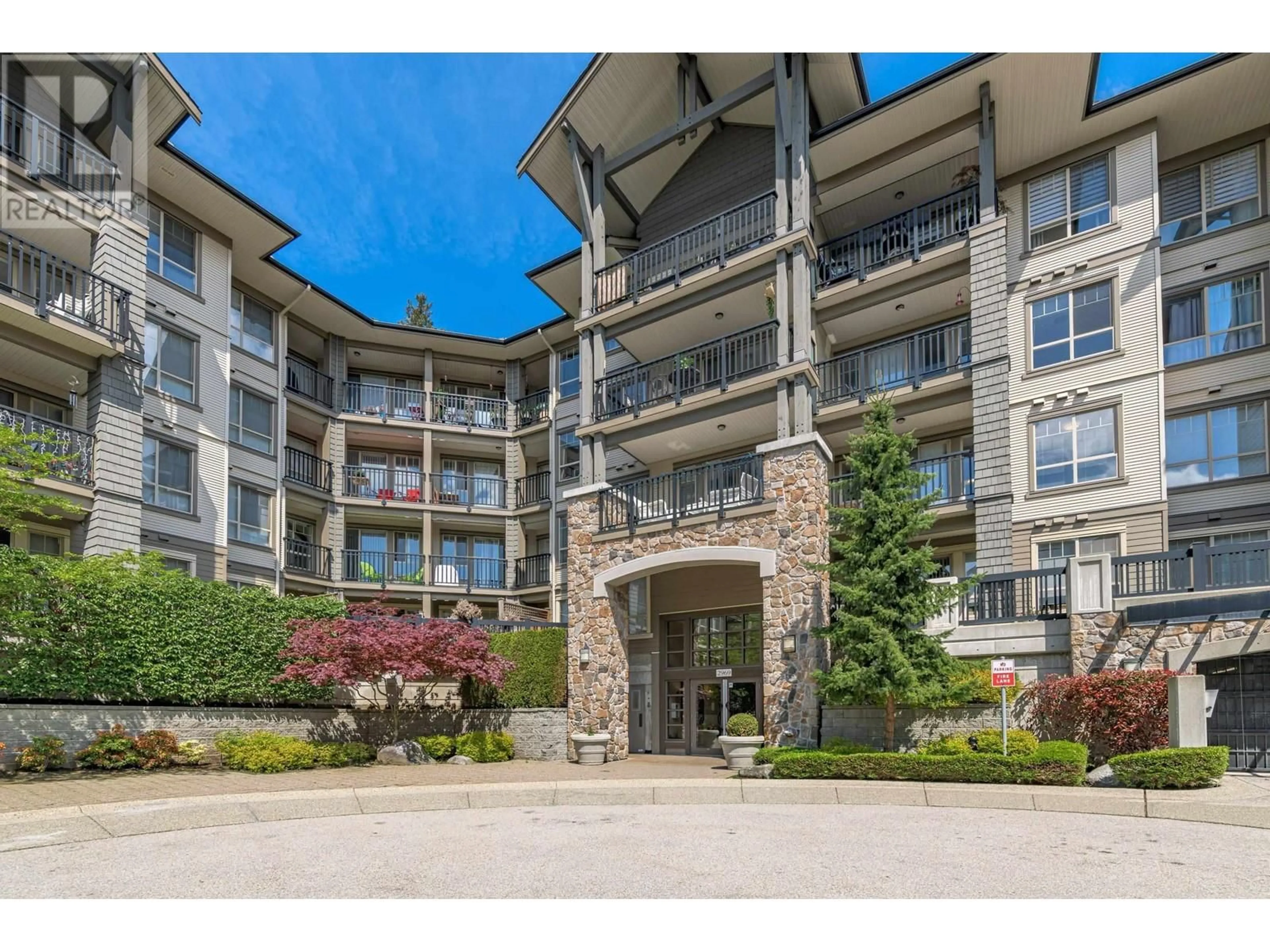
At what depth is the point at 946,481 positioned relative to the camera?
70.5 ft

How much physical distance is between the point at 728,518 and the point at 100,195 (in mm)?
16441

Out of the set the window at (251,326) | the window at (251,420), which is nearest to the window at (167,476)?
the window at (251,420)

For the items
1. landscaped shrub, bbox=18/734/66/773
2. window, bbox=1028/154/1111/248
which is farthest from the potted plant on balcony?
window, bbox=1028/154/1111/248

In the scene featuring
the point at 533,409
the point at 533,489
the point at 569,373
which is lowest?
the point at 533,489

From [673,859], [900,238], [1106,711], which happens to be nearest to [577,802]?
[673,859]

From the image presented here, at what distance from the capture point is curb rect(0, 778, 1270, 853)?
34.0 feet

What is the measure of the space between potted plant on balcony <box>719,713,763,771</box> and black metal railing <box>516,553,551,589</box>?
13.6 metres

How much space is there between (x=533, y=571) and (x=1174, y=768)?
22.3 m

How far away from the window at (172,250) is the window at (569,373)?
477 inches

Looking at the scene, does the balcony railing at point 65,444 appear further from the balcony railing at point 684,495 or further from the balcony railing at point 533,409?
the balcony railing at point 533,409

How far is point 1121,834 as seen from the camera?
9.70m

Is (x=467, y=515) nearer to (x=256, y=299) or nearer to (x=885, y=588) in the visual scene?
(x=256, y=299)

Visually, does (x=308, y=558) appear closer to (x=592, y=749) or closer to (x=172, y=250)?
(x=172, y=250)

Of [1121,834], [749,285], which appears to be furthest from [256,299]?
[1121,834]
